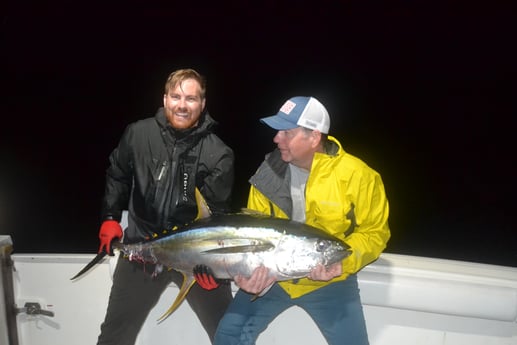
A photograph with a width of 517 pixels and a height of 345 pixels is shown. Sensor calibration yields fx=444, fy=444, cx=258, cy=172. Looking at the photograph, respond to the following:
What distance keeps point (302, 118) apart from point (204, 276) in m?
1.25

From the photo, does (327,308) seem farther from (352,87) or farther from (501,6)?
(501,6)

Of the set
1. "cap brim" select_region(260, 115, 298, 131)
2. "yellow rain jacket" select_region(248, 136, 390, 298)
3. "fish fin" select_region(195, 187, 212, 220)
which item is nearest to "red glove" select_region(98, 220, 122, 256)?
"fish fin" select_region(195, 187, 212, 220)

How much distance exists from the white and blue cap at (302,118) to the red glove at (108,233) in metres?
1.36

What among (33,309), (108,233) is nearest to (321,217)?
(108,233)

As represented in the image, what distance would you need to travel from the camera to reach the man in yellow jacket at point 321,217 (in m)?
2.96

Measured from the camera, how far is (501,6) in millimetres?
50969

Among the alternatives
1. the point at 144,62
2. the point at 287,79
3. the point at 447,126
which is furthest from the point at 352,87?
the point at 144,62

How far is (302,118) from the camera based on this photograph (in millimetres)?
3076

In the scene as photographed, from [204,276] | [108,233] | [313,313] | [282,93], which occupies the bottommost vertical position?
[313,313]

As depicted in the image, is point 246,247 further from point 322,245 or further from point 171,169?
point 171,169

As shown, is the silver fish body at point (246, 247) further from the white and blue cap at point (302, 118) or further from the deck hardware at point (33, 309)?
the deck hardware at point (33, 309)

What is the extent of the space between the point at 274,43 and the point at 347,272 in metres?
39.7

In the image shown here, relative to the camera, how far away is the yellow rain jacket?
2977 mm

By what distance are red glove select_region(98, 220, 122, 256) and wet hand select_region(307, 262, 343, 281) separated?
1.46m
